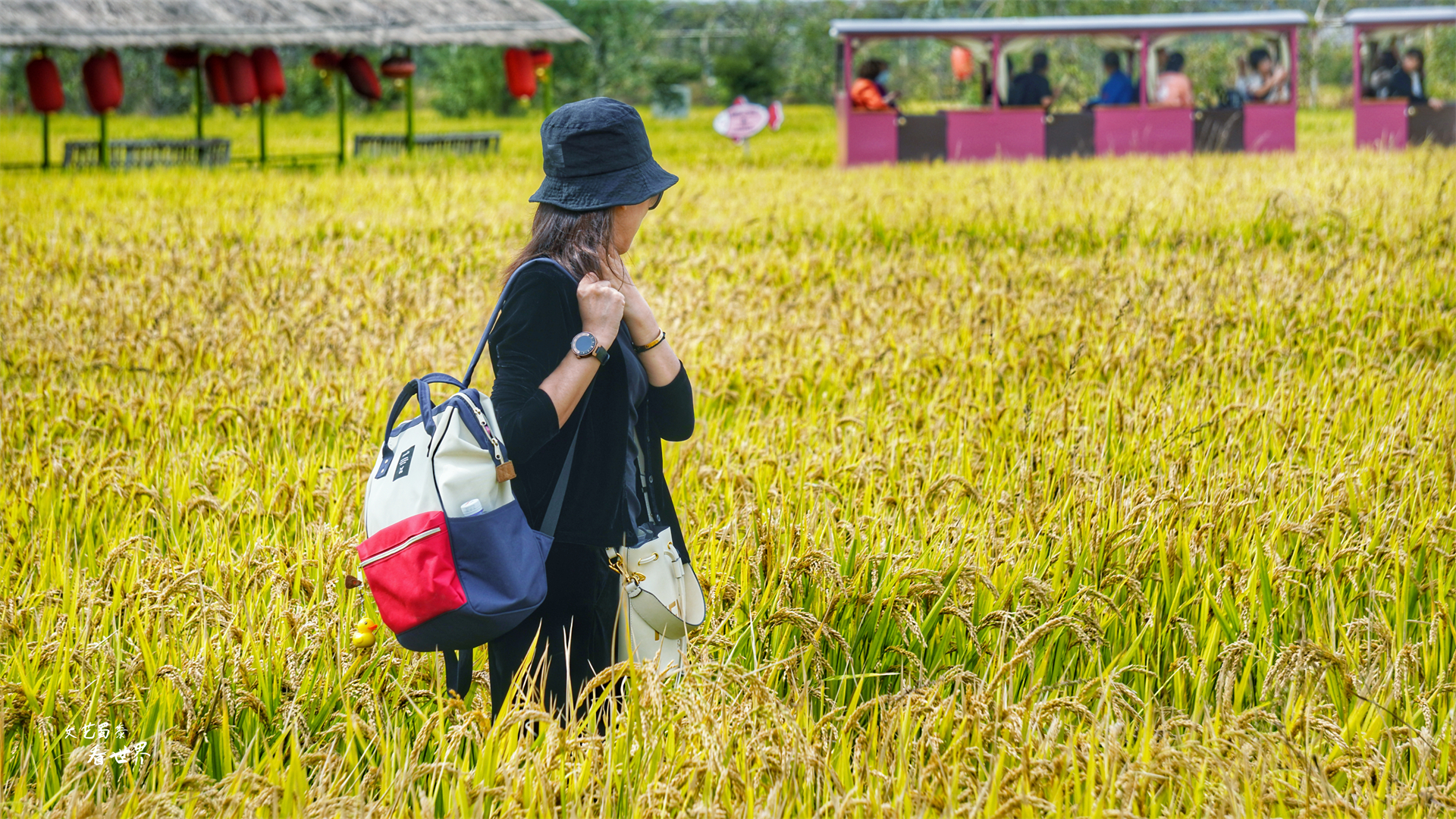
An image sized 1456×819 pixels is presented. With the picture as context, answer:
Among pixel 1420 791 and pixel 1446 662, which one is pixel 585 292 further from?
pixel 1446 662

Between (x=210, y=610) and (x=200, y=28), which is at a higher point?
(x=200, y=28)

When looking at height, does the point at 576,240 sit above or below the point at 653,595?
above

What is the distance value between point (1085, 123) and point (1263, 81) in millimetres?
2861

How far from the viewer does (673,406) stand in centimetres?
228

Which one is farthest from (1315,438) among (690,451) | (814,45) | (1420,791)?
(814,45)

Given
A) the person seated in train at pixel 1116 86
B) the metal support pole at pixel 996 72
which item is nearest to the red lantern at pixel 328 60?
the metal support pole at pixel 996 72

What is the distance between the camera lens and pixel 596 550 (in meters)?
2.24

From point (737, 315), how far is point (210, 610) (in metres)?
3.70

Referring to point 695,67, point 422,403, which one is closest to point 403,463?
point 422,403

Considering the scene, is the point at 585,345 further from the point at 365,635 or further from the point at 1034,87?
the point at 1034,87

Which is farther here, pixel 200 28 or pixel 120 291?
pixel 200 28

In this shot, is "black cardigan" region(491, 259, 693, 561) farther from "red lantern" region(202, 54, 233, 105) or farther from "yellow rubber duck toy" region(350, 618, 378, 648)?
"red lantern" region(202, 54, 233, 105)

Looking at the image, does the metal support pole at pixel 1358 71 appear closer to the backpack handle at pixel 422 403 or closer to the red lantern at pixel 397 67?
the red lantern at pixel 397 67

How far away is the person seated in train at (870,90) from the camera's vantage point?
53.6ft
